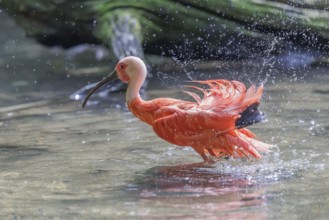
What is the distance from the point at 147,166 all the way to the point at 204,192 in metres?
0.81

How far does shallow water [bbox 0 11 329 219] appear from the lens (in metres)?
4.46

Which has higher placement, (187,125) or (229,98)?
(229,98)

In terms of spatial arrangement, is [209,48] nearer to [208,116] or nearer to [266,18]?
[266,18]

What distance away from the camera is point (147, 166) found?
5.55m

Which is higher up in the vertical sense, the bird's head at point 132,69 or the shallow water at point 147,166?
the bird's head at point 132,69

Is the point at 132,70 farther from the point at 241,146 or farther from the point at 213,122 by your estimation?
the point at 241,146

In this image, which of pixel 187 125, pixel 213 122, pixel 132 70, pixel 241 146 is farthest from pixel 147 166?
pixel 132 70

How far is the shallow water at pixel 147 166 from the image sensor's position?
14.6ft

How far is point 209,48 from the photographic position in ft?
28.2

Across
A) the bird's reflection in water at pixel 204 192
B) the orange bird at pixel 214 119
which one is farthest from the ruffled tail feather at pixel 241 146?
the bird's reflection in water at pixel 204 192

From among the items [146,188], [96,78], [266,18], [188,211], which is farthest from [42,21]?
[188,211]

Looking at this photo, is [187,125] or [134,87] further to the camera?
[134,87]

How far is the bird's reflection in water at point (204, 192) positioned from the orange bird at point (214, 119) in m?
0.18

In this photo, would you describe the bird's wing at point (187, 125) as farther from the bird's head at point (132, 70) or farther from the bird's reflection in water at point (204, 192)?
the bird's head at point (132, 70)
